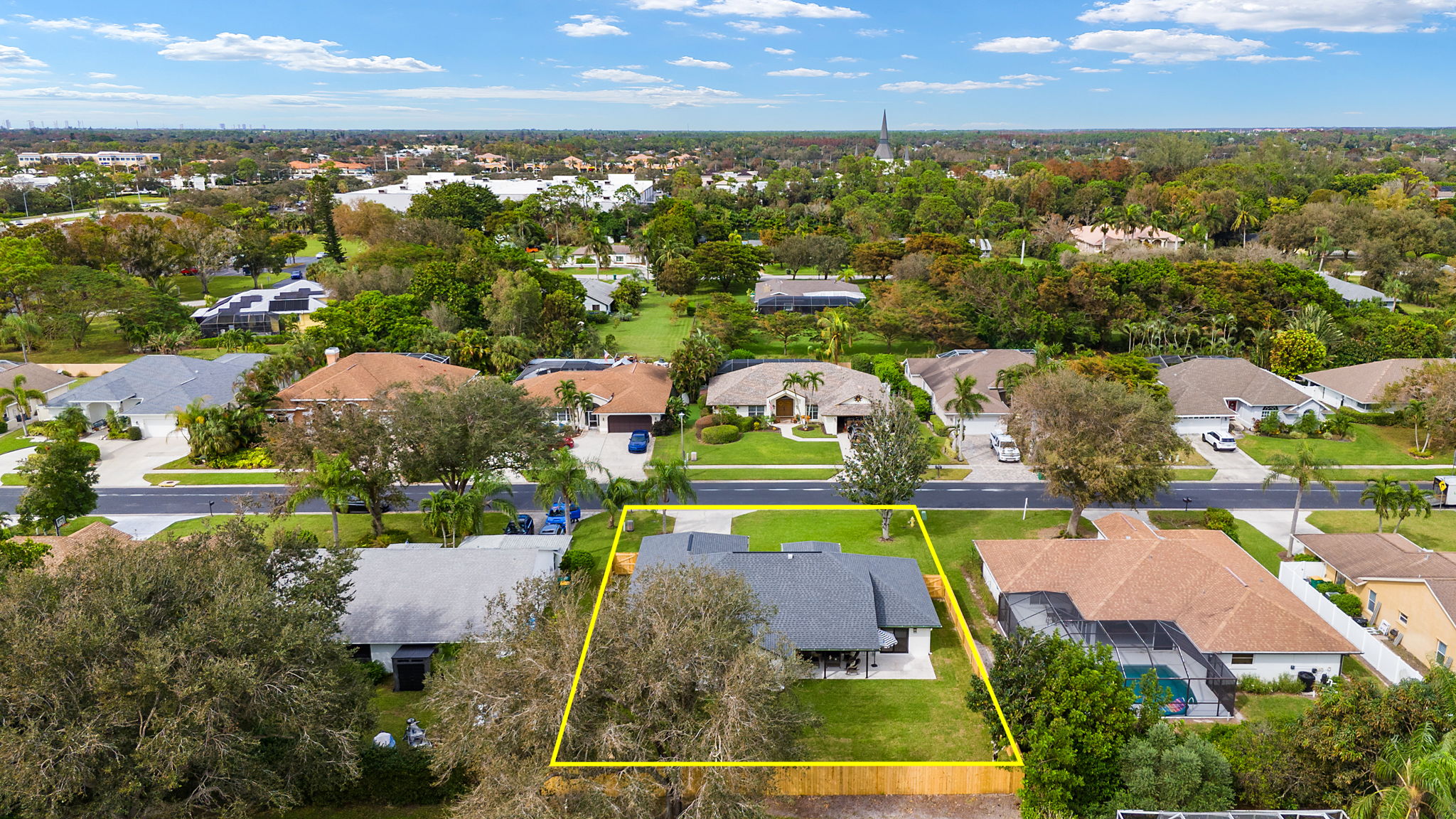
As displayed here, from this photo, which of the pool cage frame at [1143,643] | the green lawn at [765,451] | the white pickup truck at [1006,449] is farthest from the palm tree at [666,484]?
the white pickup truck at [1006,449]

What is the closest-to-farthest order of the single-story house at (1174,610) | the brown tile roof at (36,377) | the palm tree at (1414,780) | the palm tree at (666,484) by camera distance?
the palm tree at (1414,780) < the single-story house at (1174,610) < the palm tree at (666,484) < the brown tile roof at (36,377)

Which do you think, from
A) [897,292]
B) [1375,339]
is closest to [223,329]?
[897,292]

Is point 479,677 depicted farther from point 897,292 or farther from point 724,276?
point 724,276

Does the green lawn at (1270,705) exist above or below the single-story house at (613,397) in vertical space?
below

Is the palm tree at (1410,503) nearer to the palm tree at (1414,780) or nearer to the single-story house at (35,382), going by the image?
the palm tree at (1414,780)

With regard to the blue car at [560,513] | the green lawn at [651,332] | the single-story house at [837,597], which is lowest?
the blue car at [560,513]

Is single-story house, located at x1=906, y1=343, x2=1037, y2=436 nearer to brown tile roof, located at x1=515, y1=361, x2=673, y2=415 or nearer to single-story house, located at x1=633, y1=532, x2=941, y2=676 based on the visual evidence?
brown tile roof, located at x1=515, y1=361, x2=673, y2=415

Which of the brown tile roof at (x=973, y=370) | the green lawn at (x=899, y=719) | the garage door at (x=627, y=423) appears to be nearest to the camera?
the green lawn at (x=899, y=719)
